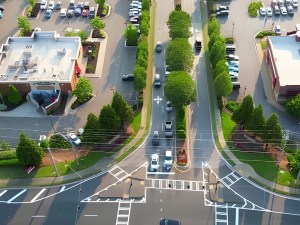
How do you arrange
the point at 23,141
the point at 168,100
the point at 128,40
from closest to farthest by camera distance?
the point at 23,141 < the point at 168,100 < the point at 128,40

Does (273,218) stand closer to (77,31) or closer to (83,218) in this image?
(83,218)

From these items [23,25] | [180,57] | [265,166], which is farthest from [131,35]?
[265,166]

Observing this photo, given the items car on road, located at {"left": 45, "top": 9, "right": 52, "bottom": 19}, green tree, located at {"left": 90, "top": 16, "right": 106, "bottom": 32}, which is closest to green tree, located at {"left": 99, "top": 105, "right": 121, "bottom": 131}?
green tree, located at {"left": 90, "top": 16, "right": 106, "bottom": 32}

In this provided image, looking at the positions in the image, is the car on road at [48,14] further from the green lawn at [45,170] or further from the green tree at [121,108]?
the green lawn at [45,170]

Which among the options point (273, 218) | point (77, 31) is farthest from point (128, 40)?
point (273, 218)

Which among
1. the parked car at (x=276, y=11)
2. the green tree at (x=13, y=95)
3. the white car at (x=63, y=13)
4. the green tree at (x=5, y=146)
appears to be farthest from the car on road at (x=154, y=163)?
A: the parked car at (x=276, y=11)

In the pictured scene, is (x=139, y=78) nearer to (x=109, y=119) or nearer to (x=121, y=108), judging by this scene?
(x=121, y=108)
